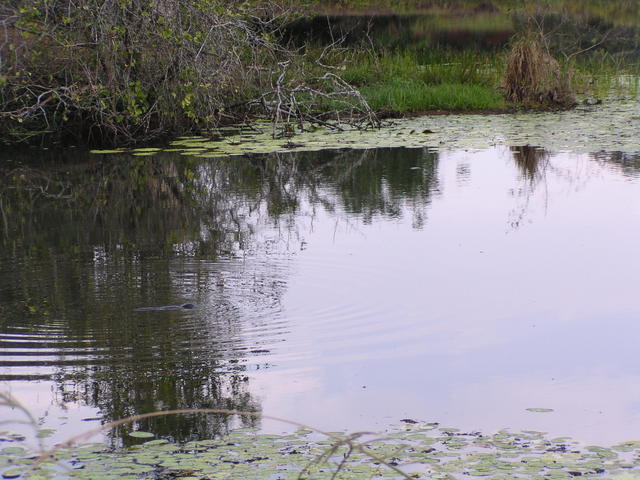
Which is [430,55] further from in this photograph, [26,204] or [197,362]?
[197,362]

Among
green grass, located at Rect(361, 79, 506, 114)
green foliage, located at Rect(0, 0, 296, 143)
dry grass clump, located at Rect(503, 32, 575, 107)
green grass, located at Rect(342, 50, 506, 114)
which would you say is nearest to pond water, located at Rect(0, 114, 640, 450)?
green foliage, located at Rect(0, 0, 296, 143)

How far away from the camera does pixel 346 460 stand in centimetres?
329

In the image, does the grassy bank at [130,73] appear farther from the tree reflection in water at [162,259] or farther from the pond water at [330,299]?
the pond water at [330,299]

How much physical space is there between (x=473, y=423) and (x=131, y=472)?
1306mm

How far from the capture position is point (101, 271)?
20.2 feet

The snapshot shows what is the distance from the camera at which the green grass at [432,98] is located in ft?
46.7

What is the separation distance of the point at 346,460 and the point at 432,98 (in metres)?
11.6

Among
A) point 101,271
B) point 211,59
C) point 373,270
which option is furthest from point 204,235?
point 211,59

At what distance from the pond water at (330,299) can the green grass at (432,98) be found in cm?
464

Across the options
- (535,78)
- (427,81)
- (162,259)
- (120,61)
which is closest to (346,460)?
(162,259)

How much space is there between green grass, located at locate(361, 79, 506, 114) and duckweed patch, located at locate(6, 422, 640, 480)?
35.7 ft

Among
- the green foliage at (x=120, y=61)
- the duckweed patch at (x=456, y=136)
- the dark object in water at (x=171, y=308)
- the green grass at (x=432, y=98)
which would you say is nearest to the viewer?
the dark object in water at (x=171, y=308)

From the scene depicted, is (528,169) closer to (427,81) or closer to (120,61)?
(120,61)

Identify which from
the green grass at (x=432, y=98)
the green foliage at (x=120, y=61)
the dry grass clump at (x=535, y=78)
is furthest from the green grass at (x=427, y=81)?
the green foliage at (x=120, y=61)
